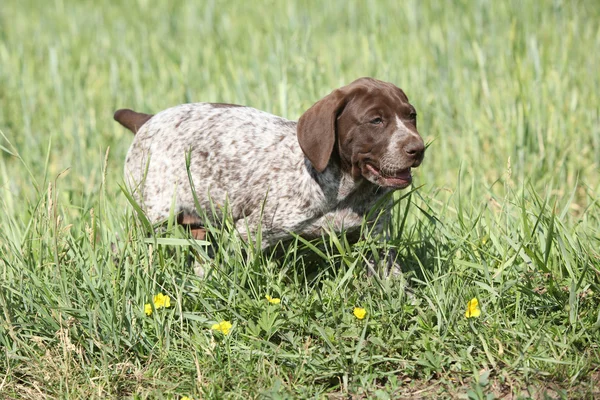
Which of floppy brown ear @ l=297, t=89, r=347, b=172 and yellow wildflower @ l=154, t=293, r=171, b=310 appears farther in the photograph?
floppy brown ear @ l=297, t=89, r=347, b=172

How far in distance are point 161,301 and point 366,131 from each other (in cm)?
116

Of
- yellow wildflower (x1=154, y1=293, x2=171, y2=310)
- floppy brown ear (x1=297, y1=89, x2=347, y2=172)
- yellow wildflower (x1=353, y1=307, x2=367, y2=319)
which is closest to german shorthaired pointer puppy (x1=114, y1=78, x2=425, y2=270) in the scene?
floppy brown ear (x1=297, y1=89, x2=347, y2=172)

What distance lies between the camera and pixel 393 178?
3.27 m

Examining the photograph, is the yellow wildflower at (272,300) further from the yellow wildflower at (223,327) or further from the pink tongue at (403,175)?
the pink tongue at (403,175)

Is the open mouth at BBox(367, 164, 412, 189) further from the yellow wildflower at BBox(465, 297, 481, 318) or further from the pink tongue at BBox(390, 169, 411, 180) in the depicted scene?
the yellow wildflower at BBox(465, 297, 481, 318)

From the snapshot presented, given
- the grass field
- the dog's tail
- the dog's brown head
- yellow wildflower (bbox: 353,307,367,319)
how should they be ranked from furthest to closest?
the dog's tail, the dog's brown head, yellow wildflower (bbox: 353,307,367,319), the grass field

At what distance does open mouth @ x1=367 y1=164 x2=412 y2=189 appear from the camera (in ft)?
10.7

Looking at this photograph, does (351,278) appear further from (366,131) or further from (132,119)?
(132,119)

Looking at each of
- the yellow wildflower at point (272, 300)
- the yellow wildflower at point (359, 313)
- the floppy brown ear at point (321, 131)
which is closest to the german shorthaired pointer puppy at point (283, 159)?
the floppy brown ear at point (321, 131)

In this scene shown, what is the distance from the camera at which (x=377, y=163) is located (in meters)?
3.29

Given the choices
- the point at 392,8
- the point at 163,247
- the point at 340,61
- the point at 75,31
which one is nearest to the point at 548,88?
the point at 340,61

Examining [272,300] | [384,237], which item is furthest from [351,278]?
[272,300]

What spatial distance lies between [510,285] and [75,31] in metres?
6.32

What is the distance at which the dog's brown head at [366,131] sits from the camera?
325cm
